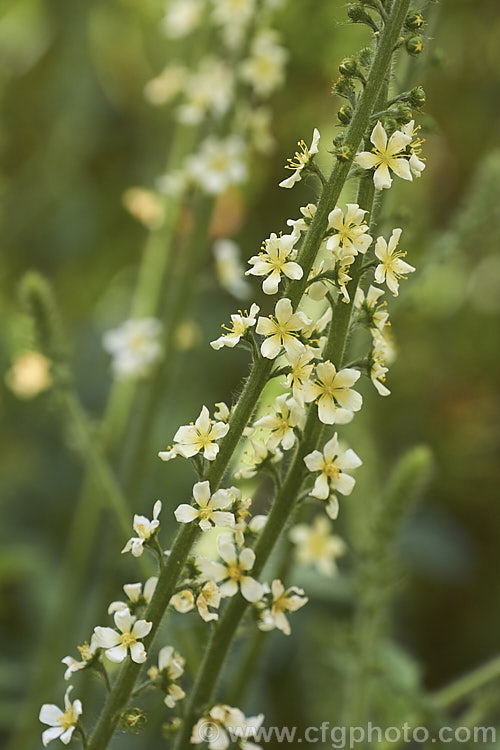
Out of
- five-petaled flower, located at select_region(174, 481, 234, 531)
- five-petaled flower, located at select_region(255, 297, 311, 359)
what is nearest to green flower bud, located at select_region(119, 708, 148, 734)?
five-petaled flower, located at select_region(174, 481, 234, 531)

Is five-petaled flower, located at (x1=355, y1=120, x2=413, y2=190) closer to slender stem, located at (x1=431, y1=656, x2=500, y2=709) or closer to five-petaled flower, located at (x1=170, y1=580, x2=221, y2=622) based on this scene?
five-petaled flower, located at (x1=170, y1=580, x2=221, y2=622)

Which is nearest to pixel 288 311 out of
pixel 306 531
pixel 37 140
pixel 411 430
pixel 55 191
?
pixel 306 531

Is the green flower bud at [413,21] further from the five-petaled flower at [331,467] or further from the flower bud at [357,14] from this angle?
the five-petaled flower at [331,467]

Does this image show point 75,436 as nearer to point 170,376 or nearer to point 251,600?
point 170,376

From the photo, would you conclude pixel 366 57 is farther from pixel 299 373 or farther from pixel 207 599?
pixel 207 599

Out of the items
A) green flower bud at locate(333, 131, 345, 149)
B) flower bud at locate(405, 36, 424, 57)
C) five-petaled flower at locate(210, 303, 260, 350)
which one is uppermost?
flower bud at locate(405, 36, 424, 57)

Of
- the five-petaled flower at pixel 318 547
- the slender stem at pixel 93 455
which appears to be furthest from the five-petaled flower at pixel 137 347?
the five-petaled flower at pixel 318 547

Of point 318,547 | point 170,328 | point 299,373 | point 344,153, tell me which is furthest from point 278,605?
point 170,328
